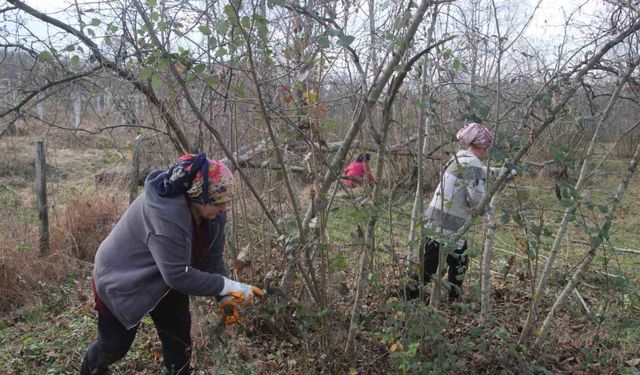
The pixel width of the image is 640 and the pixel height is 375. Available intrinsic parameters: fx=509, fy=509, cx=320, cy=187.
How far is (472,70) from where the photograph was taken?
301 centimetres

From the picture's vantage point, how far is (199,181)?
6.96ft

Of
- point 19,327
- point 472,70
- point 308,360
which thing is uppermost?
point 472,70

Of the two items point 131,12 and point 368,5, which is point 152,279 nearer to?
point 131,12

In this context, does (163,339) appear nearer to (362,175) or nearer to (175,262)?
(175,262)

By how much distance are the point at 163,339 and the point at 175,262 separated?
28.4 inches

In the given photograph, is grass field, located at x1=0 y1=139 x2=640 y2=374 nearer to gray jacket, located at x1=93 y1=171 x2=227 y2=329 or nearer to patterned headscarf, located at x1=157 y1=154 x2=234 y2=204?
gray jacket, located at x1=93 y1=171 x2=227 y2=329

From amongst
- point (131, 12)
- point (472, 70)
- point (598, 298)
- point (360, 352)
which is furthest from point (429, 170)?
point (131, 12)

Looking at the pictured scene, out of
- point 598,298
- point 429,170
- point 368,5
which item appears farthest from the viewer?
point 429,170

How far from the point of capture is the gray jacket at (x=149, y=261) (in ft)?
7.04

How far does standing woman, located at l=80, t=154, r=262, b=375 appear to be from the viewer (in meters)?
2.14

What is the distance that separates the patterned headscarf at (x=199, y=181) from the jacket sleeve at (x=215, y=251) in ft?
1.17

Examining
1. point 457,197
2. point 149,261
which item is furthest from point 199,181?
point 457,197

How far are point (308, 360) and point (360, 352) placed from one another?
11.4 inches

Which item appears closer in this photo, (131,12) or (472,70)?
(131,12)
